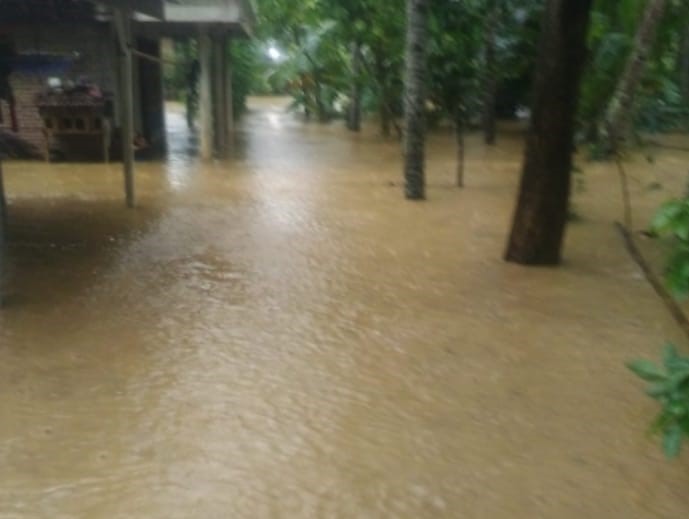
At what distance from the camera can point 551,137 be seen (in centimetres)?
735

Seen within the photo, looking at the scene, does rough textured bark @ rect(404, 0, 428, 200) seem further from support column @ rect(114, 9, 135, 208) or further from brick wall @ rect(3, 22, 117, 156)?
brick wall @ rect(3, 22, 117, 156)

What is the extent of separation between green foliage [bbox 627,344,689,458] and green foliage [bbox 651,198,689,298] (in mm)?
260

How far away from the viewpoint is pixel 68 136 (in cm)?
1476

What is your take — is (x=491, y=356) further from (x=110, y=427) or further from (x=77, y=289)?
(x=77, y=289)

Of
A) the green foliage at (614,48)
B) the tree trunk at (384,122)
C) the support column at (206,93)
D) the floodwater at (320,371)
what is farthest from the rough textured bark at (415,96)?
the tree trunk at (384,122)

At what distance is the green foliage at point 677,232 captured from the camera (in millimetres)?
2178

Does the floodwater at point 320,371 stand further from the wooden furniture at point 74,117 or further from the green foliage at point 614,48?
the wooden furniture at point 74,117

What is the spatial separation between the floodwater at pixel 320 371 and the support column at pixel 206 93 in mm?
5614

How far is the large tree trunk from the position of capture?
7121 millimetres

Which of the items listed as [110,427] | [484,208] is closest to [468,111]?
[484,208]

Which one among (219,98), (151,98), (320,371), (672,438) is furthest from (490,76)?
(672,438)

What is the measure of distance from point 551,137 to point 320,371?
11.0 feet

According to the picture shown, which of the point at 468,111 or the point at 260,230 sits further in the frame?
the point at 468,111

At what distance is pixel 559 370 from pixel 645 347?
87 centimetres
